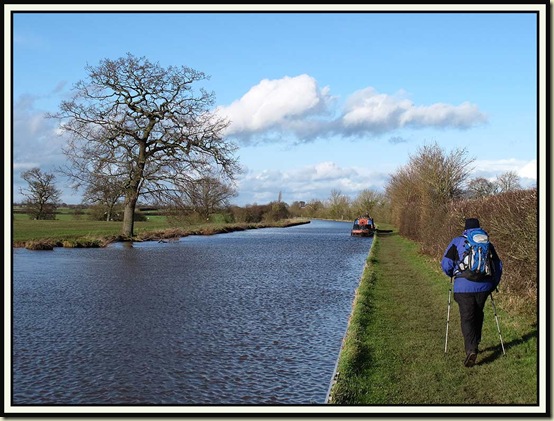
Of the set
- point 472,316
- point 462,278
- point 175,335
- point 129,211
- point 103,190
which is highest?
point 103,190

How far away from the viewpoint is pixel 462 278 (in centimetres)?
836

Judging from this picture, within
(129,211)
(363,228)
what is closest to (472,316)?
(129,211)

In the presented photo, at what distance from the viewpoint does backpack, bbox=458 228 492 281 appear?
8.20m

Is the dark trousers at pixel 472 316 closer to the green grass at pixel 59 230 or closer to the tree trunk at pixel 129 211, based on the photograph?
the green grass at pixel 59 230

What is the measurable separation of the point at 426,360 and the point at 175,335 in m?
4.15

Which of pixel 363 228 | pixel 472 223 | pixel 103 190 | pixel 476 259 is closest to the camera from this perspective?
pixel 476 259

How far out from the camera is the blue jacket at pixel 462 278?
8.28 metres

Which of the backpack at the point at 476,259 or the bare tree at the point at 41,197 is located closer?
the backpack at the point at 476,259

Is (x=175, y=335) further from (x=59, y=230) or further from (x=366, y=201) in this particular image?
(x=366, y=201)

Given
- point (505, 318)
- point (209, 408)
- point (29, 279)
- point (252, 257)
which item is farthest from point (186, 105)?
point (209, 408)

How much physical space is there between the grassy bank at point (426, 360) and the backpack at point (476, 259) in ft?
3.93

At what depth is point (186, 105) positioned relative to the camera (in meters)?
36.8

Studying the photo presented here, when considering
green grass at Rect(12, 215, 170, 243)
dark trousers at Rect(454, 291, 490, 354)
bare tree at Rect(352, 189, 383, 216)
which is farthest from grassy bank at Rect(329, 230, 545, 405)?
bare tree at Rect(352, 189, 383, 216)

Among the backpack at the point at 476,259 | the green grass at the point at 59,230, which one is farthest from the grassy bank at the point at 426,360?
the green grass at the point at 59,230
